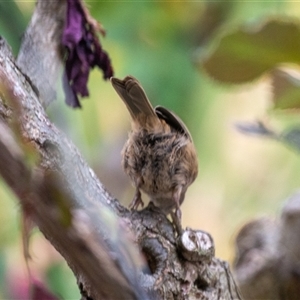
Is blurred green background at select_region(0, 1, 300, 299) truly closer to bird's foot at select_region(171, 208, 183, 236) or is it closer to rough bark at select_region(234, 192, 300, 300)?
rough bark at select_region(234, 192, 300, 300)

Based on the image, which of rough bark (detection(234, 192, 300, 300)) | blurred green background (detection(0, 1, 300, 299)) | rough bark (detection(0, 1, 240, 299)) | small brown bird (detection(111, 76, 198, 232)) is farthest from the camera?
blurred green background (detection(0, 1, 300, 299))

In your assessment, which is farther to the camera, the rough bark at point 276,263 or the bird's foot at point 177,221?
the rough bark at point 276,263

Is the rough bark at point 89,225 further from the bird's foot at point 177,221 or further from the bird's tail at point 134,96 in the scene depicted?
the bird's tail at point 134,96

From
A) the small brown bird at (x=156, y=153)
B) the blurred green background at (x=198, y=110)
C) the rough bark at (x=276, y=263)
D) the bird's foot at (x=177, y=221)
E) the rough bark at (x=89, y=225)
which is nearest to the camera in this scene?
the rough bark at (x=89, y=225)

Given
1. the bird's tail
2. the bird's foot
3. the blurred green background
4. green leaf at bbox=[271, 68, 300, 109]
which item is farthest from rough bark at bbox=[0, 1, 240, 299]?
the blurred green background

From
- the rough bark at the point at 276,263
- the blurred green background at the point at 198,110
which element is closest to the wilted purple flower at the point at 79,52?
the rough bark at the point at 276,263

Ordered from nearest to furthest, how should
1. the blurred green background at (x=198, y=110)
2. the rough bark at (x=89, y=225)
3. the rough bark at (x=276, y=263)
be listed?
the rough bark at (x=89, y=225)
the rough bark at (x=276, y=263)
the blurred green background at (x=198, y=110)

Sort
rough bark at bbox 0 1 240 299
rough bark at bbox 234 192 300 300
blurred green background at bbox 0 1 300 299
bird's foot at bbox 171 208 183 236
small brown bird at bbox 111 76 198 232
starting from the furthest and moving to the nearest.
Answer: blurred green background at bbox 0 1 300 299 → rough bark at bbox 234 192 300 300 → small brown bird at bbox 111 76 198 232 → bird's foot at bbox 171 208 183 236 → rough bark at bbox 0 1 240 299

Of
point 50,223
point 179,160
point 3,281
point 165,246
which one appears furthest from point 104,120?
point 50,223
